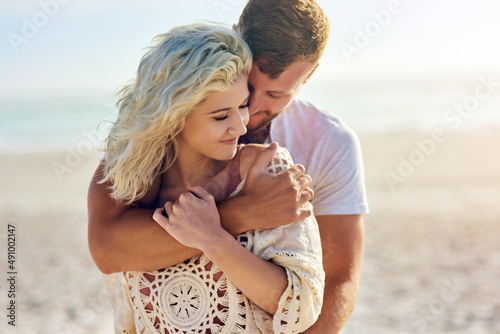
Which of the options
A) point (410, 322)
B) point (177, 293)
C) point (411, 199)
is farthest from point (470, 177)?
point (177, 293)

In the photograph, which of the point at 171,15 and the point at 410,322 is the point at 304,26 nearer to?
the point at 410,322

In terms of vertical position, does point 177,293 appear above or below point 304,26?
below

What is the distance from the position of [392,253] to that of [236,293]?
519cm

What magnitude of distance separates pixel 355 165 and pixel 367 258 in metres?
4.17

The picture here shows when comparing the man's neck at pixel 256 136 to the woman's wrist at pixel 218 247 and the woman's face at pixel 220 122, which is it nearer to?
the woman's face at pixel 220 122

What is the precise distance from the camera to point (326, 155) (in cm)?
309

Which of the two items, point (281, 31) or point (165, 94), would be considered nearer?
point (165, 94)

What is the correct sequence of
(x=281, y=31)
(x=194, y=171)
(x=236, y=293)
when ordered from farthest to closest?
(x=281, y=31) → (x=194, y=171) → (x=236, y=293)

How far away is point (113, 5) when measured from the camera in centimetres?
2042

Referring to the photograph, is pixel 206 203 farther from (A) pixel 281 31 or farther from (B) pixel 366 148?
(B) pixel 366 148

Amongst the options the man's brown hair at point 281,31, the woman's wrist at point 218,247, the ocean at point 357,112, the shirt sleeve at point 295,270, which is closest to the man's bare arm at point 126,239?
the woman's wrist at point 218,247

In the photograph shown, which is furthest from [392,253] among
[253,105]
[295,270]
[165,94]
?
[165,94]

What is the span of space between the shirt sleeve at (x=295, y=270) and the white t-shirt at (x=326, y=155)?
66cm

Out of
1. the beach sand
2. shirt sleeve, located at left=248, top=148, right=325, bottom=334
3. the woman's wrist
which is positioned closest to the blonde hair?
the woman's wrist
